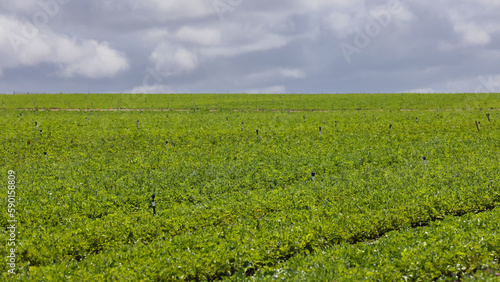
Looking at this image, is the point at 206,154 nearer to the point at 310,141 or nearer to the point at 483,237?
the point at 310,141

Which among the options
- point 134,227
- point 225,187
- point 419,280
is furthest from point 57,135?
point 419,280

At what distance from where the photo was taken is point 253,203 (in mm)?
15461

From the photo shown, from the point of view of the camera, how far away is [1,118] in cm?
4022

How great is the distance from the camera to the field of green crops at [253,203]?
32.6 ft

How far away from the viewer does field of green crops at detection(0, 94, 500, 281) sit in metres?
9.95

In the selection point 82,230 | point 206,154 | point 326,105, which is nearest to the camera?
point 82,230

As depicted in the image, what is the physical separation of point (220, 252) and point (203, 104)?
180 ft

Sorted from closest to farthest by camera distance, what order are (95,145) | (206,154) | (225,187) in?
(225,187) < (206,154) < (95,145)

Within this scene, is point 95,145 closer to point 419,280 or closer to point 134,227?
point 134,227

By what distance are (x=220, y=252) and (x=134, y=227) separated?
169 inches

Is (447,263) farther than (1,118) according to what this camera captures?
No

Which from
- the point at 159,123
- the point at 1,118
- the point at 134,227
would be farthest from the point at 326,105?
the point at 134,227

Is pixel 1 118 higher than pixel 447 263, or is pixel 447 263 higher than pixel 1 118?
pixel 1 118

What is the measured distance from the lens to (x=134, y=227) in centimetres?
1333
